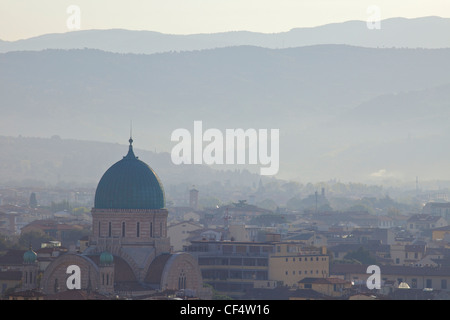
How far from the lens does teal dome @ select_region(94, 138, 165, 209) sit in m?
88.5

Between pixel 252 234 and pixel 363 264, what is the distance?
3208cm

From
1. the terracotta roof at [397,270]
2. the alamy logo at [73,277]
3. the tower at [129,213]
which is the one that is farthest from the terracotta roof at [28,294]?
the terracotta roof at [397,270]

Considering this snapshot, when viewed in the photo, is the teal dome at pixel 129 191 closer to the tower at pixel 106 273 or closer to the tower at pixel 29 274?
the tower at pixel 29 274

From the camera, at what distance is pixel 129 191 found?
88688mm

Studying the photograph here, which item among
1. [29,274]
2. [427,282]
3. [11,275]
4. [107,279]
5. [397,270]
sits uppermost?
[397,270]

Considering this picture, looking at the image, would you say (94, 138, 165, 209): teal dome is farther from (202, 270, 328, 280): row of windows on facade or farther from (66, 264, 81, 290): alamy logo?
(202, 270, 328, 280): row of windows on facade

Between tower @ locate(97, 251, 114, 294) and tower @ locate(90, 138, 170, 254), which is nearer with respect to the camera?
tower @ locate(97, 251, 114, 294)

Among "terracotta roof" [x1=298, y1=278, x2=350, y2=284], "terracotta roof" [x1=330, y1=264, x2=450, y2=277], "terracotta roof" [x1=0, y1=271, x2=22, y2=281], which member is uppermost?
"terracotta roof" [x1=330, y1=264, x2=450, y2=277]

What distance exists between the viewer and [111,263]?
82.8 meters

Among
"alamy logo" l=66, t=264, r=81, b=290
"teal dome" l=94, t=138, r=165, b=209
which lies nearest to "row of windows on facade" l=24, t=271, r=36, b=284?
"alamy logo" l=66, t=264, r=81, b=290

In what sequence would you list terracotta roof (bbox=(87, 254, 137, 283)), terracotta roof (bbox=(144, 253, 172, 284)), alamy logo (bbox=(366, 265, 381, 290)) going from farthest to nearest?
alamy logo (bbox=(366, 265, 381, 290))
terracotta roof (bbox=(144, 253, 172, 284))
terracotta roof (bbox=(87, 254, 137, 283))

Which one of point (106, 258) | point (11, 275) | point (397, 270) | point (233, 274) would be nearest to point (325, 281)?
point (233, 274)

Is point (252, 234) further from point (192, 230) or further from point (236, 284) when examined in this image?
point (236, 284)

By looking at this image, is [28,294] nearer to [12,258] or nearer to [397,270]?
[12,258]
